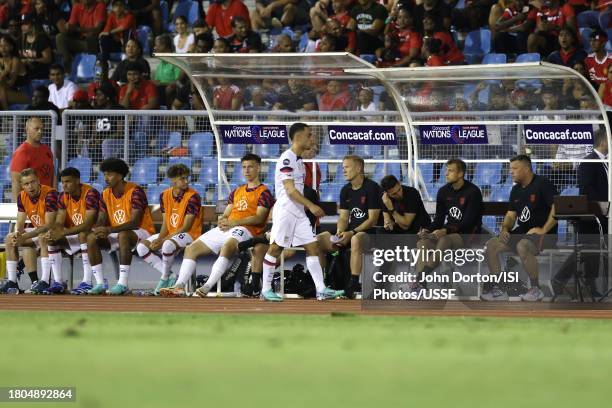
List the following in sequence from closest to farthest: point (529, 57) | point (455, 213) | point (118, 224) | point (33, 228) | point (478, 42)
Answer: point (455, 213), point (118, 224), point (33, 228), point (529, 57), point (478, 42)

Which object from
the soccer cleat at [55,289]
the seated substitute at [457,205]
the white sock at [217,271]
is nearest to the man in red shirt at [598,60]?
the seated substitute at [457,205]

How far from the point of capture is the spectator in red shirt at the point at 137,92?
20016 millimetres

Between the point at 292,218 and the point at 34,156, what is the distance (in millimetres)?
4364

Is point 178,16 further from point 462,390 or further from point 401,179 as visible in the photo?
point 462,390

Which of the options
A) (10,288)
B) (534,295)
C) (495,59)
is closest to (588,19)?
(495,59)

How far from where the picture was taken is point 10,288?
1702cm

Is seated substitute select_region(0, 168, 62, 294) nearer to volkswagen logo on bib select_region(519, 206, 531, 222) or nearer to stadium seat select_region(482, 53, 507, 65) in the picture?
volkswagen logo on bib select_region(519, 206, 531, 222)

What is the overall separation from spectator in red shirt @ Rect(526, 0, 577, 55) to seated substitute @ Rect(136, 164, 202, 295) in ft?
19.9

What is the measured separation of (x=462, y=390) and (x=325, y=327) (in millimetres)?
4094

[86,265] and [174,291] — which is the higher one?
[86,265]

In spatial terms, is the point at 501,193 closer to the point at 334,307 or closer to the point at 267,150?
the point at 267,150

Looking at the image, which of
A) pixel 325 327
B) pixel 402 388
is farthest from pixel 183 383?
pixel 325 327

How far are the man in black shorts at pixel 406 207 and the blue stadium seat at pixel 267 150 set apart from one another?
1842mm

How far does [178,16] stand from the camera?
22703mm
